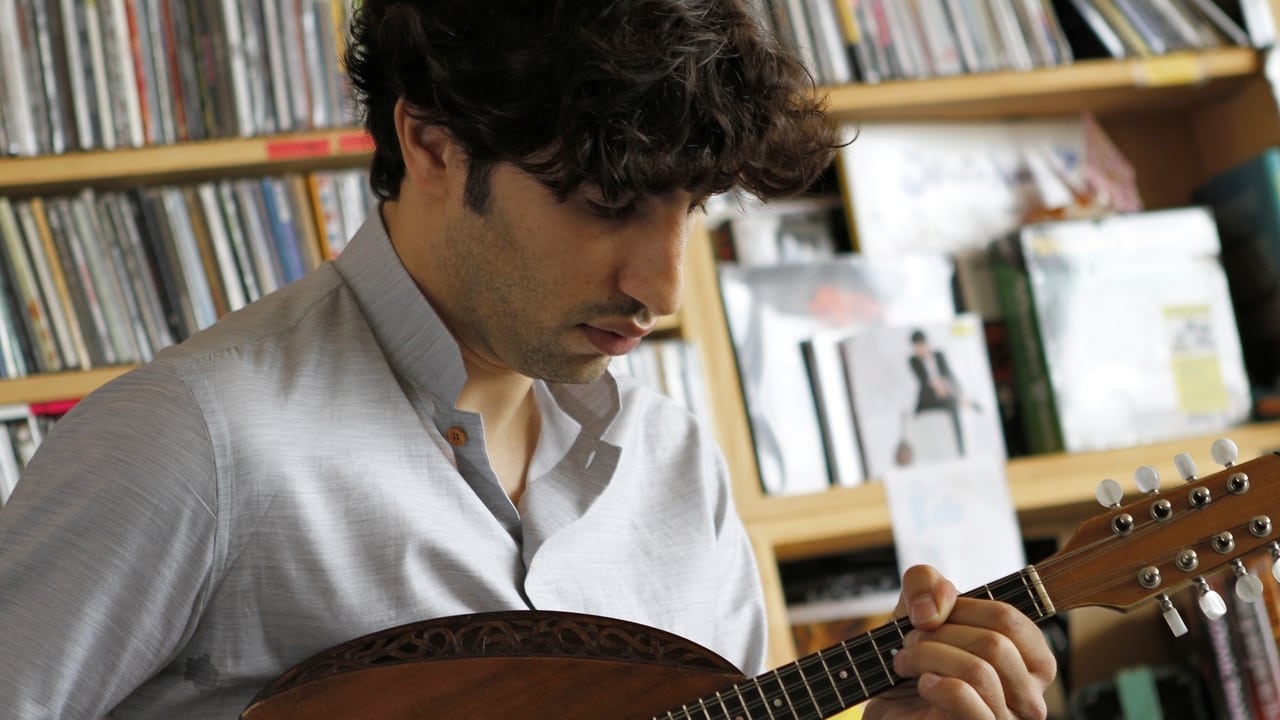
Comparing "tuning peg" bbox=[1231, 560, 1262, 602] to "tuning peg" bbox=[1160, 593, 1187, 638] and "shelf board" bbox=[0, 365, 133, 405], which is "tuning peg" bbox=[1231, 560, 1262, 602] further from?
"shelf board" bbox=[0, 365, 133, 405]

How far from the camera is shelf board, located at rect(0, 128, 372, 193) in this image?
1.47 meters

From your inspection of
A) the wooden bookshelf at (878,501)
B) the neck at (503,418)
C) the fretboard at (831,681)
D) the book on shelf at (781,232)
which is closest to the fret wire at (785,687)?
the fretboard at (831,681)

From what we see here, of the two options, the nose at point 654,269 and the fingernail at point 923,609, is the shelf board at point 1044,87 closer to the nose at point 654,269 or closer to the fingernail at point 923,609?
the nose at point 654,269

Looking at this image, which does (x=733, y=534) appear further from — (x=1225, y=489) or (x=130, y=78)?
(x=130, y=78)

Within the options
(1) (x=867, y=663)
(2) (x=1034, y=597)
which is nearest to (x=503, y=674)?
(1) (x=867, y=663)

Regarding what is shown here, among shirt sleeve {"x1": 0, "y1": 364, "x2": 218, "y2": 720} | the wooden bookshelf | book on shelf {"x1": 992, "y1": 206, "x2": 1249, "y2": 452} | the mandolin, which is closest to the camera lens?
shirt sleeve {"x1": 0, "y1": 364, "x2": 218, "y2": 720}

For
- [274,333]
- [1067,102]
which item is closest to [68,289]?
[274,333]

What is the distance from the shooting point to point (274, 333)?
3.18ft

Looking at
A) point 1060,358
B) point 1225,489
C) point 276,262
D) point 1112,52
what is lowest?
point 1225,489

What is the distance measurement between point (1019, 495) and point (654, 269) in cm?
87

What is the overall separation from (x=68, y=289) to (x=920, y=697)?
1131 millimetres

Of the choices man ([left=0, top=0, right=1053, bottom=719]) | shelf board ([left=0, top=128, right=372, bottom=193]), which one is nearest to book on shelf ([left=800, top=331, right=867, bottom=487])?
man ([left=0, top=0, right=1053, bottom=719])

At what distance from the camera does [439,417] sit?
3.34ft

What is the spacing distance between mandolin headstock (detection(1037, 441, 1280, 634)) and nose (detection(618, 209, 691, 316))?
→ 0.36 m
